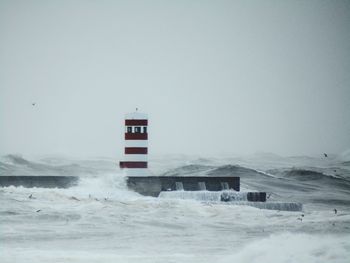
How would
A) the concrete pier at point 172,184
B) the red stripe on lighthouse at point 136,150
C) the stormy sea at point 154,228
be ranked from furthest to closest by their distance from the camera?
the red stripe on lighthouse at point 136,150 → the concrete pier at point 172,184 → the stormy sea at point 154,228

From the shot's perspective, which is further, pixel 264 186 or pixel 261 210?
pixel 264 186

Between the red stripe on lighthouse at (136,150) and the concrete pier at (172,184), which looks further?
the red stripe on lighthouse at (136,150)

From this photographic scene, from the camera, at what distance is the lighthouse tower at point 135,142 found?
1548 centimetres

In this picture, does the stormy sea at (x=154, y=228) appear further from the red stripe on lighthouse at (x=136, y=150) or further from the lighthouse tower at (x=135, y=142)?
the red stripe on lighthouse at (x=136, y=150)

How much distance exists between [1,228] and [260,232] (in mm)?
3512

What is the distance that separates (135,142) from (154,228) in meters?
2.82

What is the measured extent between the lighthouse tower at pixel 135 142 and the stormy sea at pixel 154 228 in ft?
0.99

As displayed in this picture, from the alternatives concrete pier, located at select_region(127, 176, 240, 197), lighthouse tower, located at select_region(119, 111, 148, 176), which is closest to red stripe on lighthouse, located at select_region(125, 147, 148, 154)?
lighthouse tower, located at select_region(119, 111, 148, 176)

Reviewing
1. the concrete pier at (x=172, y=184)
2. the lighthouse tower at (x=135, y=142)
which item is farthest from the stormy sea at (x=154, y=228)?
the lighthouse tower at (x=135, y=142)

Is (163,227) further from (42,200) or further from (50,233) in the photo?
(42,200)

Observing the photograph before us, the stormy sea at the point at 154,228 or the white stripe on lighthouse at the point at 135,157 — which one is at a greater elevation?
the white stripe on lighthouse at the point at 135,157

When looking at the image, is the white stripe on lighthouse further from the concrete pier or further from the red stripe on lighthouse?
the concrete pier

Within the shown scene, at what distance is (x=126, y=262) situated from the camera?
10.2 metres

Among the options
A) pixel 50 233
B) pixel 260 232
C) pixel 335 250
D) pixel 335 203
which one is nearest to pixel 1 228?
pixel 50 233
